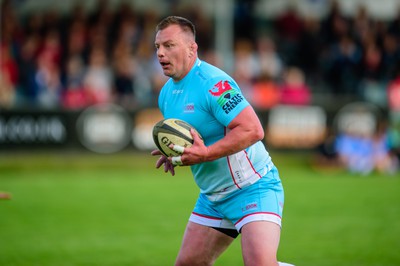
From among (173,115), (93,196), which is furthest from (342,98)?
(173,115)

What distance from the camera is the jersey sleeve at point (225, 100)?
5.59 metres

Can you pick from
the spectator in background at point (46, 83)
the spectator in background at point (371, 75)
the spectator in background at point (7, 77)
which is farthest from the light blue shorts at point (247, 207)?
the spectator in background at point (371, 75)

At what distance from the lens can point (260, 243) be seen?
18.1 feet

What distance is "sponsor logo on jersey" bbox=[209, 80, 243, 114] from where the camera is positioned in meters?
5.59

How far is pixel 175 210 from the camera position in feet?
42.1

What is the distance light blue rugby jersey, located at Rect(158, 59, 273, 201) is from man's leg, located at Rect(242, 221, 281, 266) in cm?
39

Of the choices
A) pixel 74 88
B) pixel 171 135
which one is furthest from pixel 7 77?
pixel 171 135

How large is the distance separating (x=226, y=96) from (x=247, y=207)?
88cm

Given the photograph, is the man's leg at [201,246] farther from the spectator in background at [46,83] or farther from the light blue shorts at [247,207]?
the spectator in background at [46,83]

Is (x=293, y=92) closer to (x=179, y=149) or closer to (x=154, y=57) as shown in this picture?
(x=154, y=57)

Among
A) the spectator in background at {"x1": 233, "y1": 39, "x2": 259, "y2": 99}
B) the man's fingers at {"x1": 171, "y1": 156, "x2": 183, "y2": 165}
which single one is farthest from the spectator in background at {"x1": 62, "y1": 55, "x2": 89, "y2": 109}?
the man's fingers at {"x1": 171, "y1": 156, "x2": 183, "y2": 165}

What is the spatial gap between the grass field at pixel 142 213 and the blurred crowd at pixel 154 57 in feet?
5.11

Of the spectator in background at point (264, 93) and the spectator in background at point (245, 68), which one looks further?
the spectator in background at point (245, 68)

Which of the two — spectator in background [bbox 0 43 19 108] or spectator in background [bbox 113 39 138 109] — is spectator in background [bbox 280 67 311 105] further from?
spectator in background [bbox 0 43 19 108]
